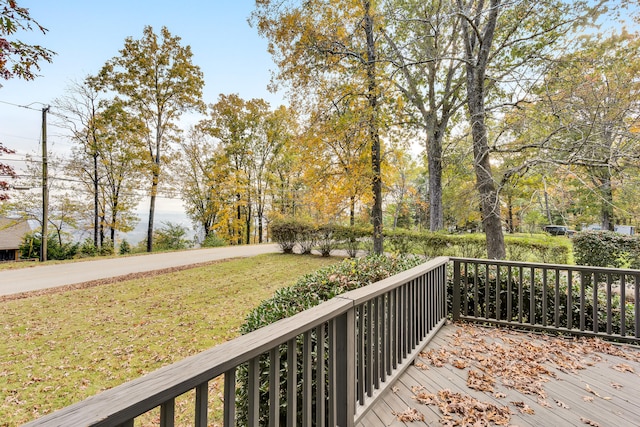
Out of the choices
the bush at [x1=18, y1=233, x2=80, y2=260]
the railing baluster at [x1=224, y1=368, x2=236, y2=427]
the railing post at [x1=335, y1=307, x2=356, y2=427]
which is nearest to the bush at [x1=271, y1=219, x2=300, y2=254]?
the bush at [x1=18, y1=233, x2=80, y2=260]

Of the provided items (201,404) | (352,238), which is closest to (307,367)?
(201,404)

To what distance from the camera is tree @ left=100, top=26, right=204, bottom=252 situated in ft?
41.4

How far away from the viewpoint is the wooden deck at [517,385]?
6.26ft

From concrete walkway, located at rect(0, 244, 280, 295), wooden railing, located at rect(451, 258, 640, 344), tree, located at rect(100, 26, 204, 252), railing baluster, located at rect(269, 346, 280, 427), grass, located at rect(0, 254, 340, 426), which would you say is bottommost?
grass, located at rect(0, 254, 340, 426)

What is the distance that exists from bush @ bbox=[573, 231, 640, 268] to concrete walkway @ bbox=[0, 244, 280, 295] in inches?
418

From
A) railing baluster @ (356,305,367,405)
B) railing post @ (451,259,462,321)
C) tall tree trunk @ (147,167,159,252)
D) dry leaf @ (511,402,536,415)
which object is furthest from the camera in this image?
tall tree trunk @ (147,167,159,252)

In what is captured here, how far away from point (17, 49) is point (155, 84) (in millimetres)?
10005

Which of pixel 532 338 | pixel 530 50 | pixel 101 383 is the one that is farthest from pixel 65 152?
pixel 530 50

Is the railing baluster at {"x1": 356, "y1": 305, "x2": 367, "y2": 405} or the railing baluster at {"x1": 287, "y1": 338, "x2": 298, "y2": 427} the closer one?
the railing baluster at {"x1": 287, "y1": 338, "x2": 298, "y2": 427}

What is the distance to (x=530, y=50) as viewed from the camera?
26.6ft

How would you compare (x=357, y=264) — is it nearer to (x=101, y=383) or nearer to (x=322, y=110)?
(x=101, y=383)

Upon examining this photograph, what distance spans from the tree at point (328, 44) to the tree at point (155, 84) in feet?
28.3

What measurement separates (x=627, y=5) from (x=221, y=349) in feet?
27.9

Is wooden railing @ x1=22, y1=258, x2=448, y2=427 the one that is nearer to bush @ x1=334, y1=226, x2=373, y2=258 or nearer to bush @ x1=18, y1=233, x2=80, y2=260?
bush @ x1=334, y1=226, x2=373, y2=258
